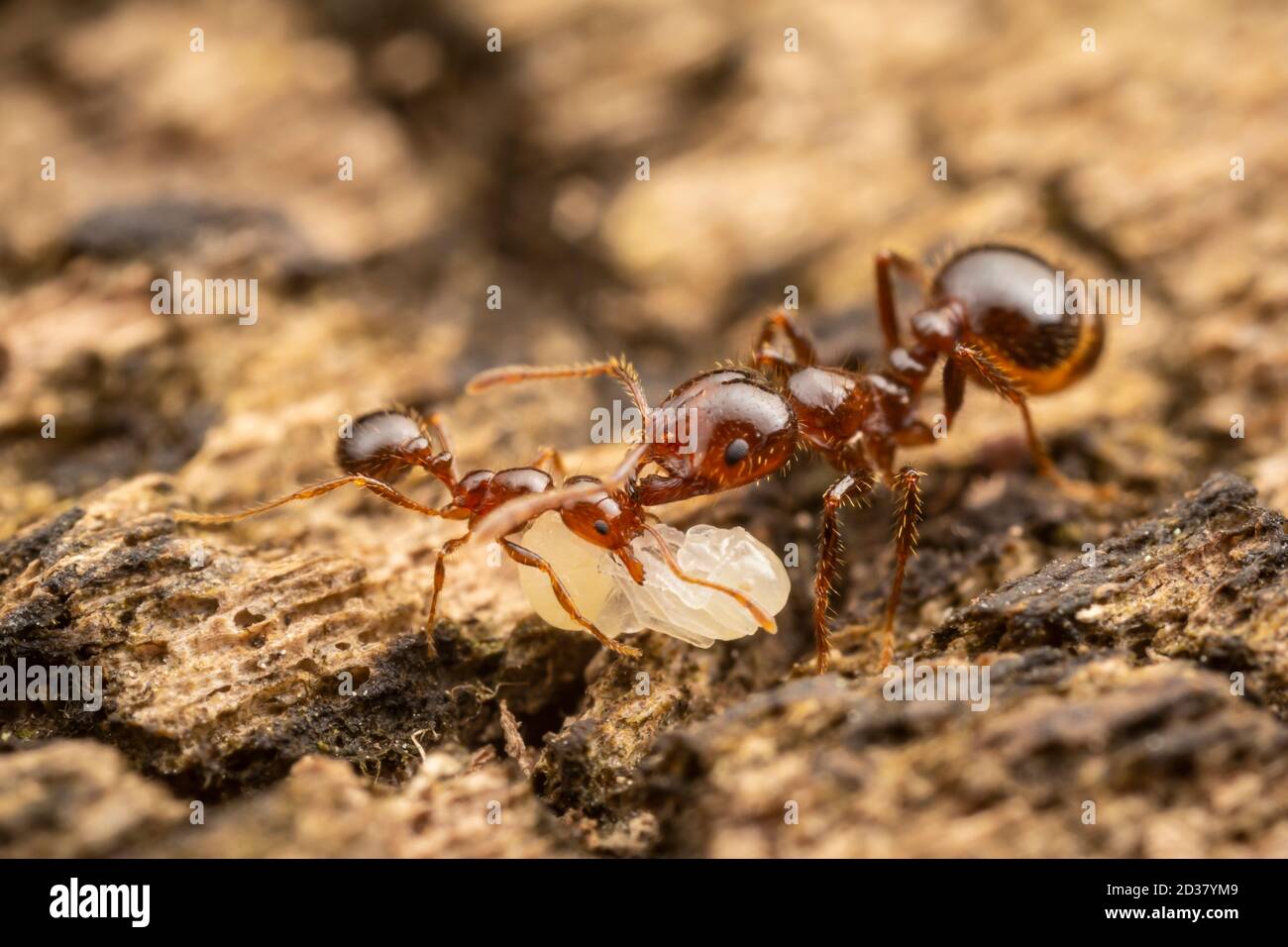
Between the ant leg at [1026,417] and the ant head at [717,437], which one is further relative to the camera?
the ant leg at [1026,417]

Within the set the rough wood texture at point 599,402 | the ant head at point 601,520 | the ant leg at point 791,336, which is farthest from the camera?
the ant leg at point 791,336

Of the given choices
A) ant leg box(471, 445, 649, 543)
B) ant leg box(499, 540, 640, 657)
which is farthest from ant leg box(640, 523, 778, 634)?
ant leg box(471, 445, 649, 543)

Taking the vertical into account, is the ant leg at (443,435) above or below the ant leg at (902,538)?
above

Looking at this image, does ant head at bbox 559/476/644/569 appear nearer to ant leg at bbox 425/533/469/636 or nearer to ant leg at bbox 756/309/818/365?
ant leg at bbox 425/533/469/636

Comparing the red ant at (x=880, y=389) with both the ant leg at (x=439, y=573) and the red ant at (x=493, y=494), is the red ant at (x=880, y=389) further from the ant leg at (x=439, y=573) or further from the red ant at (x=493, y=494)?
the ant leg at (x=439, y=573)

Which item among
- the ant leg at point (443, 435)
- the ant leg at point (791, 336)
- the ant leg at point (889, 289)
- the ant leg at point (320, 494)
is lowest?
the ant leg at point (320, 494)

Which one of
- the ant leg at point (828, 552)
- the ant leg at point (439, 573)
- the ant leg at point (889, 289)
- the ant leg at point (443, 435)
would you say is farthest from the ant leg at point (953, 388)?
the ant leg at point (439, 573)

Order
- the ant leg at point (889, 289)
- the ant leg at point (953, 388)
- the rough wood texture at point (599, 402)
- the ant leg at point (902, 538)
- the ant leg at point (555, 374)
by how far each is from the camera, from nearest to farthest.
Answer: the rough wood texture at point (599, 402) < the ant leg at point (902, 538) < the ant leg at point (555, 374) < the ant leg at point (953, 388) < the ant leg at point (889, 289)
